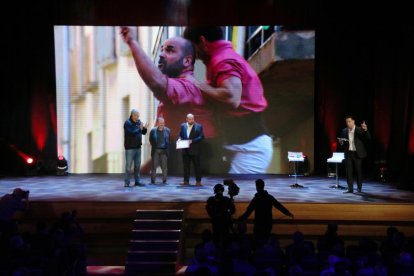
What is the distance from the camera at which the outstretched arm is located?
480 inches

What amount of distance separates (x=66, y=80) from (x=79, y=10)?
1.57 metres

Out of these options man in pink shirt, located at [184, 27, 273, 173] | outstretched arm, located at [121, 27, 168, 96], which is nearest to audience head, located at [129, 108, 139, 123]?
outstretched arm, located at [121, 27, 168, 96]

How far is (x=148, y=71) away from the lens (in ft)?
40.1

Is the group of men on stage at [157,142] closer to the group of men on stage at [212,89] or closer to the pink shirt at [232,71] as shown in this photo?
the group of men on stage at [212,89]

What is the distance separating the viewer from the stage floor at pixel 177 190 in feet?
28.0

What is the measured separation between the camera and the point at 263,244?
16.8 feet

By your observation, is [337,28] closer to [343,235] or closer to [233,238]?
[343,235]

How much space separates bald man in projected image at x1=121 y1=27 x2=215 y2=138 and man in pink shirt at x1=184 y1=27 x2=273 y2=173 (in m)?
0.20

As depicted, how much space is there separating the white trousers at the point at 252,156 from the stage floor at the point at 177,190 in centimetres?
35

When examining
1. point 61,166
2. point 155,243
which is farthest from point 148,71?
point 155,243

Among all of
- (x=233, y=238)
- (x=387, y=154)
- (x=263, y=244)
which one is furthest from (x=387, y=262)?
(x=387, y=154)

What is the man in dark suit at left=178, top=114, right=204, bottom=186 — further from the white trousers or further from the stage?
the white trousers

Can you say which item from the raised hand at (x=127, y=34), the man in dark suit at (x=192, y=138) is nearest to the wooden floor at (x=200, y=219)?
the man in dark suit at (x=192, y=138)

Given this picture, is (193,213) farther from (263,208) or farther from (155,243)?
(263,208)
